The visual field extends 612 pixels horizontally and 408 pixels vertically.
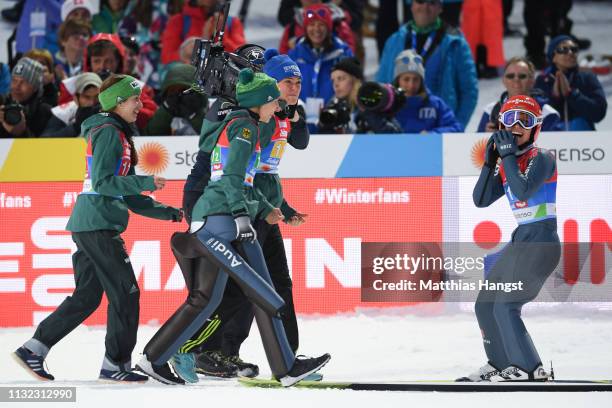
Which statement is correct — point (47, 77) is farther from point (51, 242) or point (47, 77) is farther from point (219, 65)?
point (219, 65)

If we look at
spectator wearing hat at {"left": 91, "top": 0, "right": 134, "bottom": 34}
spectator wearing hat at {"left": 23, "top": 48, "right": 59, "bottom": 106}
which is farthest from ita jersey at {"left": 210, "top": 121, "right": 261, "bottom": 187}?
spectator wearing hat at {"left": 91, "top": 0, "right": 134, "bottom": 34}

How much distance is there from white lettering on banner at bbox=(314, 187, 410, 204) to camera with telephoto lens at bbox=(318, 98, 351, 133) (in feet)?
1.93

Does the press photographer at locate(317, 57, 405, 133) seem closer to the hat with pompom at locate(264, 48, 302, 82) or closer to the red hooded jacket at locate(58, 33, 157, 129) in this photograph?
the red hooded jacket at locate(58, 33, 157, 129)

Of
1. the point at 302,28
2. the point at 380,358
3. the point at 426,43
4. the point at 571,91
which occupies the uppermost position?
the point at 302,28

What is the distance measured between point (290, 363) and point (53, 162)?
3.00 meters

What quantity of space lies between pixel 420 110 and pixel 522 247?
2.76 m

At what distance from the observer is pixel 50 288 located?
927cm

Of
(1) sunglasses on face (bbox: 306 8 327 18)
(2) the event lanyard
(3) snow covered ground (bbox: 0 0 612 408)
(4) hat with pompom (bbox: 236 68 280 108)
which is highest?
(1) sunglasses on face (bbox: 306 8 327 18)

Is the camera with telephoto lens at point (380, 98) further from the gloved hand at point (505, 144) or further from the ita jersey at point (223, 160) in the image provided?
the ita jersey at point (223, 160)

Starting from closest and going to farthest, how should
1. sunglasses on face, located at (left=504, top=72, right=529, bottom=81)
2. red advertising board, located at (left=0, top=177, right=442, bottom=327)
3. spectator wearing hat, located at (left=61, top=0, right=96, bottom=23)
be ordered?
red advertising board, located at (left=0, top=177, right=442, bottom=327) < sunglasses on face, located at (left=504, top=72, right=529, bottom=81) < spectator wearing hat, located at (left=61, top=0, right=96, bottom=23)

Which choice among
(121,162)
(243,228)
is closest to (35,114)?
(121,162)

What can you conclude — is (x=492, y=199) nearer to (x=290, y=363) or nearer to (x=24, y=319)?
(x=290, y=363)

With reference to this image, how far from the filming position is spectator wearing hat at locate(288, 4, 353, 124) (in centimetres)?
1058

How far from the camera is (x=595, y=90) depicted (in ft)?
34.1
